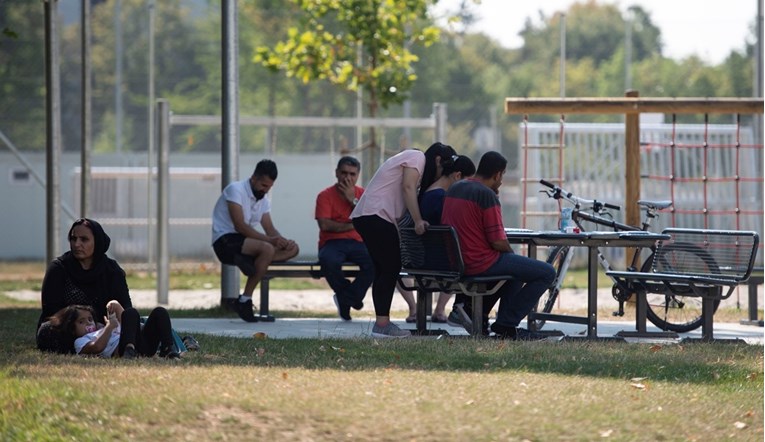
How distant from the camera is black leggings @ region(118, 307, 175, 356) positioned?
9.19 meters

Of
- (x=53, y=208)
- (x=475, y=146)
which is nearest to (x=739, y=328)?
(x=53, y=208)

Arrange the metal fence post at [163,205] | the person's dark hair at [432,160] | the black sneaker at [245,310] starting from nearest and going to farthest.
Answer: the person's dark hair at [432,160], the black sneaker at [245,310], the metal fence post at [163,205]

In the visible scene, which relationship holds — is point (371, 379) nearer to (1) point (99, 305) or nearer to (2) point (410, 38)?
(1) point (99, 305)

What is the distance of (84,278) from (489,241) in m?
2.86

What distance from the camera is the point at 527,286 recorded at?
424 inches

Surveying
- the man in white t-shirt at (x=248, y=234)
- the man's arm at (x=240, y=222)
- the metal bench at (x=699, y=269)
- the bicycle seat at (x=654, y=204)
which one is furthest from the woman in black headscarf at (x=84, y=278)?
the bicycle seat at (x=654, y=204)

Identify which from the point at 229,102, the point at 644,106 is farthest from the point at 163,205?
the point at 644,106

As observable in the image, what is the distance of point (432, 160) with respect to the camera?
37.9 feet

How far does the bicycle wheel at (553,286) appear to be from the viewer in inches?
487

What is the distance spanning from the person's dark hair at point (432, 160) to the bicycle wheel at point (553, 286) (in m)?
1.39

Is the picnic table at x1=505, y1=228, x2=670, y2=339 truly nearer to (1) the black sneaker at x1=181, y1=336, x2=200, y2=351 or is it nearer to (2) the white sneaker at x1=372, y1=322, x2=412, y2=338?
(2) the white sneaker at x1=372, y1=322, x2=412, y2=338

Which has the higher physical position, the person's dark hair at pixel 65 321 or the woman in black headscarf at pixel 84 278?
the woman in black headscarf at pixel 84 278

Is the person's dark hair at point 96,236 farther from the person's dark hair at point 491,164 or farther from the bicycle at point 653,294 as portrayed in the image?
the bicycle at point 653,294

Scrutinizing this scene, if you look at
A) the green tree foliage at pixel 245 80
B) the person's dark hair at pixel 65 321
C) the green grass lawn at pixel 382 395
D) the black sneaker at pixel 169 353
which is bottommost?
the green grass lawn at pixel 382 395
